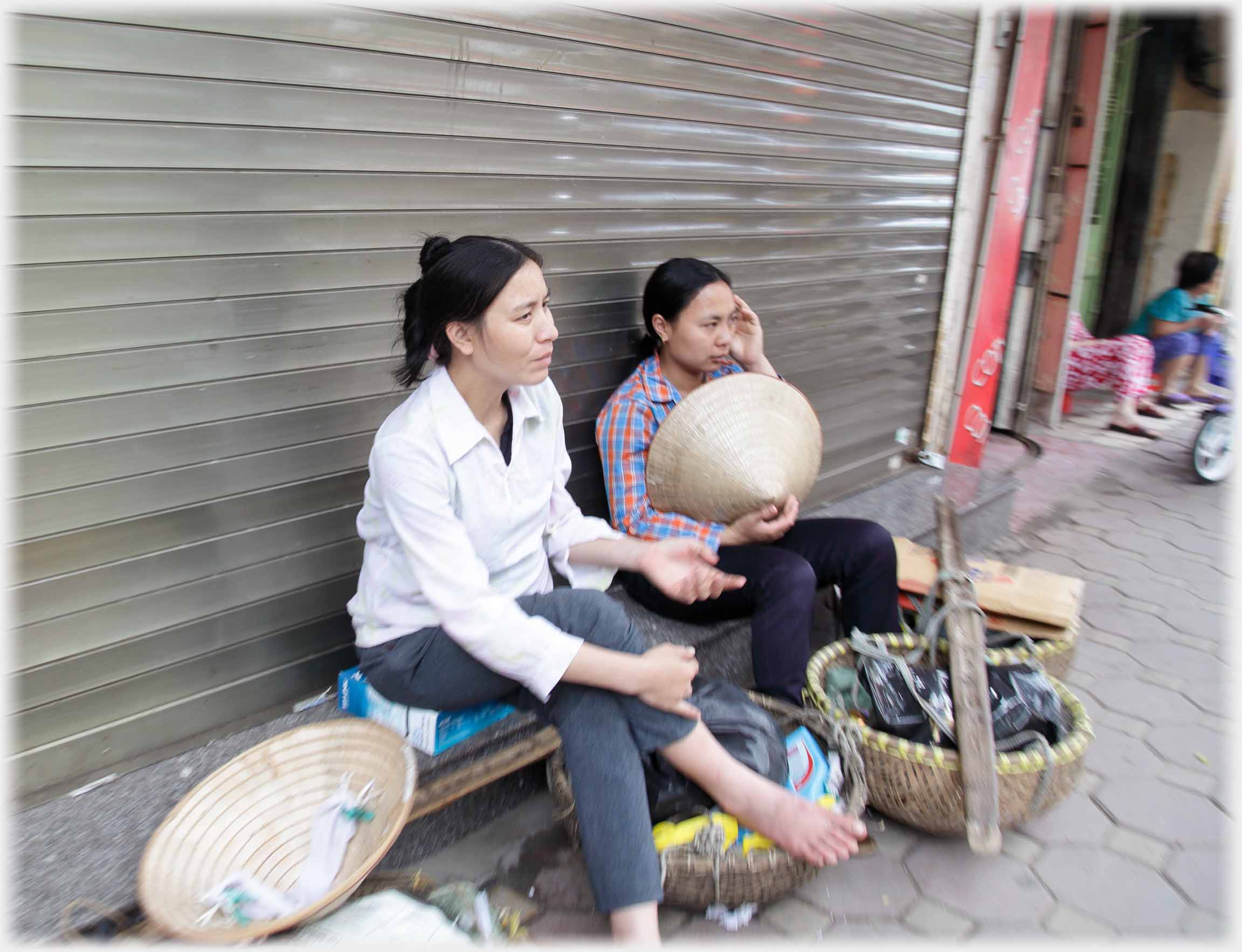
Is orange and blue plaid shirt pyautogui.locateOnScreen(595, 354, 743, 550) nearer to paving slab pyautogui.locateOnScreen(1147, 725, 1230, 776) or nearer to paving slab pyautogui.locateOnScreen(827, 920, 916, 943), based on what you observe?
paving slab pyautogui.locateOnScreen(827, 920, 916, 943)

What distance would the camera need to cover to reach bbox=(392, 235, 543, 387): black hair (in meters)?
1.94

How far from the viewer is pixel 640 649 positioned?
2.05 meters

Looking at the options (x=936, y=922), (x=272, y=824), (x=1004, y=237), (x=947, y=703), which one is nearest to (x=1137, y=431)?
(x=1004, y=237)

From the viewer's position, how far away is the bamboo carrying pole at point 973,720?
2.13 m

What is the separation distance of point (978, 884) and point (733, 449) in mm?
1286

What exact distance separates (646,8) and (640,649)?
2070 mm

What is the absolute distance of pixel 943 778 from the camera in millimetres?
2182

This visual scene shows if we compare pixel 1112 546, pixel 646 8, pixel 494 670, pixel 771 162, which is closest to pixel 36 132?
pixel 494 670

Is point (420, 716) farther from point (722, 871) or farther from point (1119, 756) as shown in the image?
point (1119, 756)

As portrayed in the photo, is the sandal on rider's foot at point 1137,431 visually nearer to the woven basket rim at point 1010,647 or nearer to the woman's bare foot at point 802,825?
the woven basket rim at point 1010,647

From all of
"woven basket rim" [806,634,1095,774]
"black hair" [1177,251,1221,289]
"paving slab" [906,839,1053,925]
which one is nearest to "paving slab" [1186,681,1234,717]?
"woven basket rim" [806,634,1095,774]

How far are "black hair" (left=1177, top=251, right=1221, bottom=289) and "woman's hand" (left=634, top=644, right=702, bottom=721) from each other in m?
6.48

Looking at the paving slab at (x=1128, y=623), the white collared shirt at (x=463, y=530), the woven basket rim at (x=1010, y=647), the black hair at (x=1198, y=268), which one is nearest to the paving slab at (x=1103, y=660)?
the paving slab at (x=1128, y=623)

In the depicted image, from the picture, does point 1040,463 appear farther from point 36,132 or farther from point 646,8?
point 36,132
